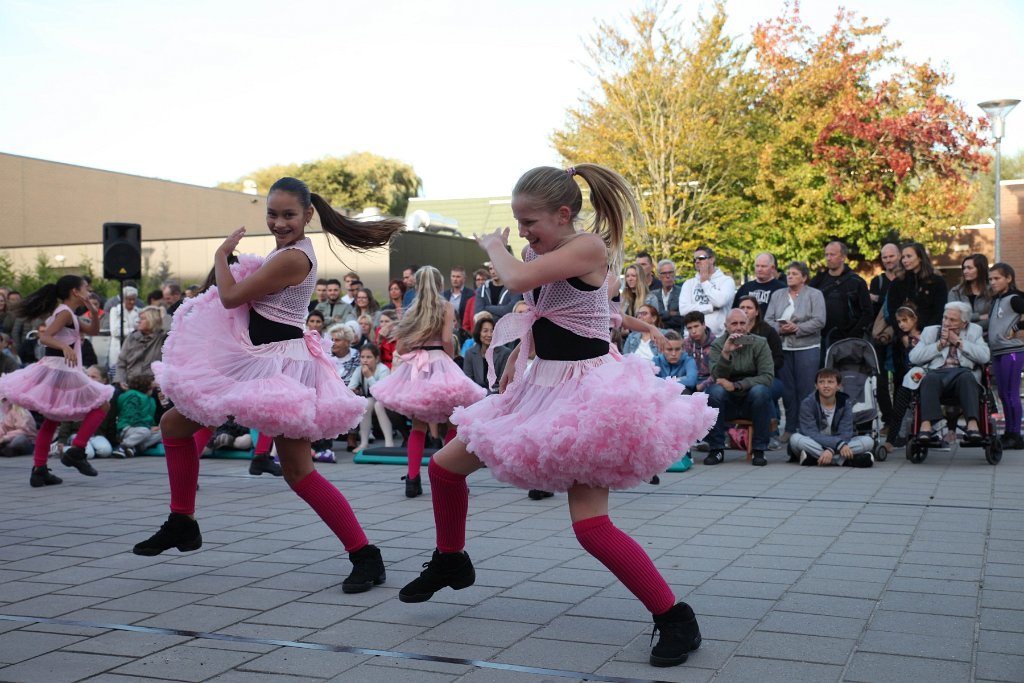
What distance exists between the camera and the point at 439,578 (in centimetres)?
452

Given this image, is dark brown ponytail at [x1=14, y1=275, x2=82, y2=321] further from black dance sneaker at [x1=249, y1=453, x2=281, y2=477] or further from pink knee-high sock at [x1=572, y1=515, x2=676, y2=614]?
pink knee-high sock at [x1=572, y1=515, x2=676, y2=614]

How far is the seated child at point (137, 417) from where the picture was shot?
472 inches

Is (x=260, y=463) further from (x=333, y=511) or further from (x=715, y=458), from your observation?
(x=715, y=458)

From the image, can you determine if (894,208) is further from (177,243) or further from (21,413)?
(21,413)

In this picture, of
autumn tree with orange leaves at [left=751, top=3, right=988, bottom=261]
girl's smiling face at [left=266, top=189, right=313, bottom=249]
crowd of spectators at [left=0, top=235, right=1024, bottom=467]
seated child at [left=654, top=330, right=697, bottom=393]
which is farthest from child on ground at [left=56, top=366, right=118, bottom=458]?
autumn tree with orange leaves at [left=751, top=3, right=988, bottom=261]

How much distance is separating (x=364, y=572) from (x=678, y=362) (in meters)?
6.81

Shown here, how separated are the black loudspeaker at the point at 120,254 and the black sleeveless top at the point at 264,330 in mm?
10294

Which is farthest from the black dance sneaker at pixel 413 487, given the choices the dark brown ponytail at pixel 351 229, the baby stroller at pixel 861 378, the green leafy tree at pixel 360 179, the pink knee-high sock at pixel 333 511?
the green leafy tree at pixel 360 179

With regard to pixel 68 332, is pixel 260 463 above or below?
below

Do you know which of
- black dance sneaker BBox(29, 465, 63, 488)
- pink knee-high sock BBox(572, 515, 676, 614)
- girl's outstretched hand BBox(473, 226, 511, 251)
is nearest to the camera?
pink knee-high sock BBox(572, 515, 676, 614)

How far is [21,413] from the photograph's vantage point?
40.6 ft

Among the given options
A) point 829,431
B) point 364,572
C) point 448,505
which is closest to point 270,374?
point 364,572

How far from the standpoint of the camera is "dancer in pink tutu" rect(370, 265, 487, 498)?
27.4 feet

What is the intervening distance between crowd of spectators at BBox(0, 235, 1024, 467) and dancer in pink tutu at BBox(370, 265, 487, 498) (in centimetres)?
194
